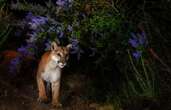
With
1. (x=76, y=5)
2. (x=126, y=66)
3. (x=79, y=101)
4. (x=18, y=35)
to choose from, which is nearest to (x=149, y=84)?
(x=126, y=66)

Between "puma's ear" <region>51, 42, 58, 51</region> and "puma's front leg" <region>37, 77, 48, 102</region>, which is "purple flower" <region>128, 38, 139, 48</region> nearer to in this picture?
"puma's ear" <region>51, 42, 58, 51</region>

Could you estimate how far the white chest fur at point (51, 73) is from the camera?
6.04 metres

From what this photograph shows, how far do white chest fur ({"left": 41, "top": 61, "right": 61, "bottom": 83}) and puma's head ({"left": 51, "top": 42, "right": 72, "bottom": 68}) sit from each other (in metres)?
0.08

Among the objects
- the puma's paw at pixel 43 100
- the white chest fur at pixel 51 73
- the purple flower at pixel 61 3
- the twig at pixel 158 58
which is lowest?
the puma's paw at pixel 43 100

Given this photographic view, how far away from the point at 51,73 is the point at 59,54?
0.29m

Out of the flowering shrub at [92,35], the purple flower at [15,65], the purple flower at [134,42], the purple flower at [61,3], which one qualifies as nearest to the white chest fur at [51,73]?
the flowering shrub at [92,35]

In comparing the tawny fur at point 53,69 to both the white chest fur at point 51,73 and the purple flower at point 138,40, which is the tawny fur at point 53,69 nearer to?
the white chest fur at point 51,73

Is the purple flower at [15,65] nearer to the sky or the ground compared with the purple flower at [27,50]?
nearer to the ground

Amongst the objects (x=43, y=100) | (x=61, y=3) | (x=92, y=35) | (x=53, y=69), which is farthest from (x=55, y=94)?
(x=61, y=3)

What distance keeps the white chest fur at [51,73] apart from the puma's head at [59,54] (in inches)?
3.3

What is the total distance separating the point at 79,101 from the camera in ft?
20.9

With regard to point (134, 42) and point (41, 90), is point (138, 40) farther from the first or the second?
point (41, 90)

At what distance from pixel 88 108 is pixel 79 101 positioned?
0.50 ft

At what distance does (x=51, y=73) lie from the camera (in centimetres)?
609
